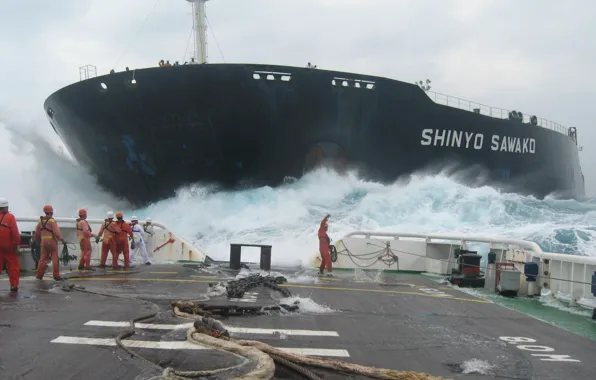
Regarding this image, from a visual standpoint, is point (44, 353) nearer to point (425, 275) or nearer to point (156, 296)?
point (156, 296)

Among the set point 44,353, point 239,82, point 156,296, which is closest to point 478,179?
point 239,82

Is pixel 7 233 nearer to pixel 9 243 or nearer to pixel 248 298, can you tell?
pixel 9 243

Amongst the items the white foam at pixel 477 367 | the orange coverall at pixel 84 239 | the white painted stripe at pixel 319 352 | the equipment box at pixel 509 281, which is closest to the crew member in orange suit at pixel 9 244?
the orange coverall at pixel 84 239

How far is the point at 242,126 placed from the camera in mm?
19734

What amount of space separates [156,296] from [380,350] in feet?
12.6

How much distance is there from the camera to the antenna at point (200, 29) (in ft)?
79.8

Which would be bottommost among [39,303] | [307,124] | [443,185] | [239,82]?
[39,303]

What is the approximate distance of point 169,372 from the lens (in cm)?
347

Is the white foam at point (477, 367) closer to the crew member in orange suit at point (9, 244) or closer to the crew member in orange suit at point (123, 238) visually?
the crew member in orange suit at point (9, 244)

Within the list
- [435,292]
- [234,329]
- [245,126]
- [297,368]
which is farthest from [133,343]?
[245,126]

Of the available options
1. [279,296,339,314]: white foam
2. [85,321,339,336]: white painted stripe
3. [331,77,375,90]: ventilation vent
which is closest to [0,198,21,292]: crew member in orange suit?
[85,321,339,336]: white painted stripe

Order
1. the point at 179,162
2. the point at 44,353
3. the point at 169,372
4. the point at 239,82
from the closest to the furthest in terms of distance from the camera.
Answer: the point at 169,372
the point at 44,353
the point at 239,82
the point at 179,162

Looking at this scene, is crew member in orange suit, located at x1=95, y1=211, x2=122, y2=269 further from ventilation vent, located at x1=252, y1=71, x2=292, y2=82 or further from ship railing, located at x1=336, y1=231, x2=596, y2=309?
ventilation vent, located at x1=252, y1=71, x2=292, y2=82

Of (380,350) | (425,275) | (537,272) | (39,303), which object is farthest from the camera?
(425,275)
